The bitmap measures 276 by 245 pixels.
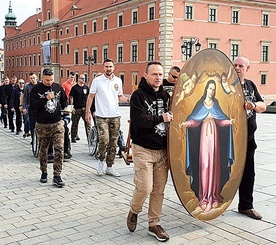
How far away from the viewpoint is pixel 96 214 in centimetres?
522

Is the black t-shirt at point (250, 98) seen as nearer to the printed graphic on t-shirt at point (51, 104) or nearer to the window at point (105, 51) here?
the printed graphic on t-shirt at point (51, 104)

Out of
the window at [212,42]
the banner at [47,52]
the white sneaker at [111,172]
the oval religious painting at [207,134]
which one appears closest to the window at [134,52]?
the window at [212,42]

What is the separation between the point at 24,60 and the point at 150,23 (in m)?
50.2

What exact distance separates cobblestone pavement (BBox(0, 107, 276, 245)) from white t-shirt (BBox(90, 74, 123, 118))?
1.17 meters

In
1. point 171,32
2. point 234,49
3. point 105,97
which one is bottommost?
point 105,97

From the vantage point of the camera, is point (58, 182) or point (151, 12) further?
point (151, 12)

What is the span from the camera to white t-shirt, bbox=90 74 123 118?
7.36m

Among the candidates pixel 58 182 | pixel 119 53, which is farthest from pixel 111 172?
pixel 119 53

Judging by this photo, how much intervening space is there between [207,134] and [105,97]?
3.19m

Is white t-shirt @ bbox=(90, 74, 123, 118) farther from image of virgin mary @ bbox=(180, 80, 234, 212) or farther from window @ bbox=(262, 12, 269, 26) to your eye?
window @ bbox=(262, 12, 269, 26)

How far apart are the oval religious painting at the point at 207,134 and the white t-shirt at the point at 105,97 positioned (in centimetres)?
306

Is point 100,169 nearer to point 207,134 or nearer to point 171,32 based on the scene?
point 207,134

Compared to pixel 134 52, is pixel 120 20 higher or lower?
higher

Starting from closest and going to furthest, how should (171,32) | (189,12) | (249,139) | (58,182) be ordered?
1. (249,139)
2. (58,182)
3. (171,32)
4. (189,12)
